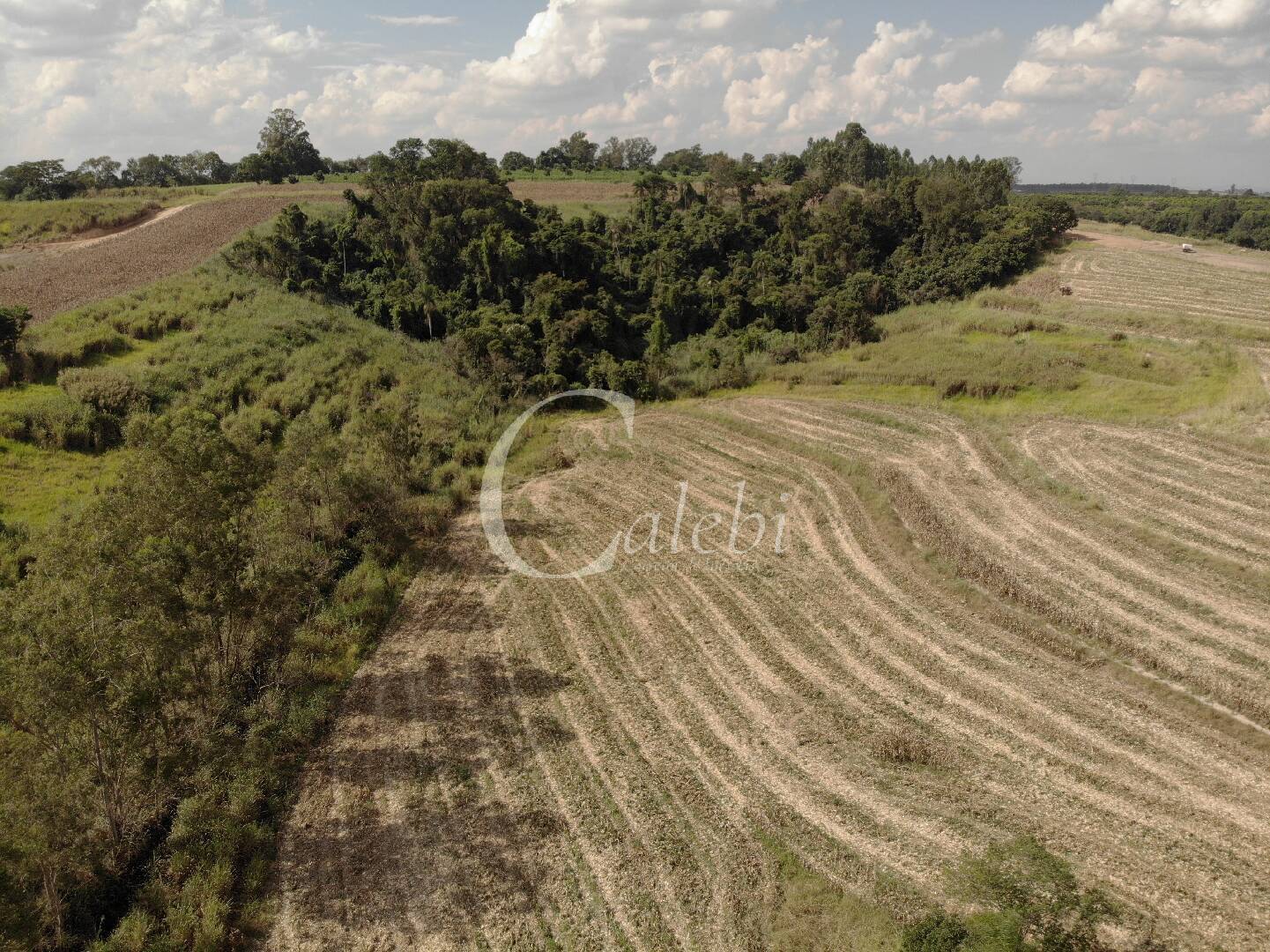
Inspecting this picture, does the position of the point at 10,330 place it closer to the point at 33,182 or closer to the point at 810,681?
the point at 810,681

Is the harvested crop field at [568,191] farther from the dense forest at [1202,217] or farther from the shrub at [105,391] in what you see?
the dense forest at [1202,217]

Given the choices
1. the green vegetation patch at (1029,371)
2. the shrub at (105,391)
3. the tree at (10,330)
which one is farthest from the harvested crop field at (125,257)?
the green vegetation patch at (1029,371)

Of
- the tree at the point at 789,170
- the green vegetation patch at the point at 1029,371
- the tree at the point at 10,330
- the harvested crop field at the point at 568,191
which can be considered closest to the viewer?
the tree at the point at 10,330

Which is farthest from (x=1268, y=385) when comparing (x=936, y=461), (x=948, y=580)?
(x=948, y=580)

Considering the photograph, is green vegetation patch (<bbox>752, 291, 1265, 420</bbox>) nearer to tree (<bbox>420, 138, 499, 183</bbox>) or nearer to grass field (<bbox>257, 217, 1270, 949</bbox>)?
grass field (<bbox>257, 217, 1270, 949</bbox>)

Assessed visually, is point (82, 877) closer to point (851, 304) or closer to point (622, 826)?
point (622, 826)
